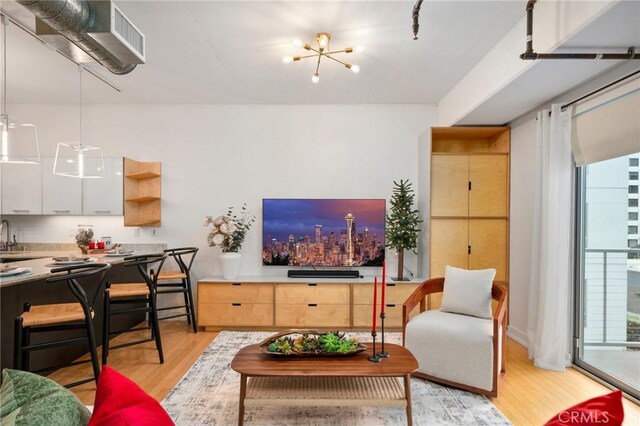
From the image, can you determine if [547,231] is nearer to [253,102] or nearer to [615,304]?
[615,304]

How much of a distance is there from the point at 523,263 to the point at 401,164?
1.76m

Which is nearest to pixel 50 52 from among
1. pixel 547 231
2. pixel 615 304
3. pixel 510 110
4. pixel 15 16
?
pixel 15 16

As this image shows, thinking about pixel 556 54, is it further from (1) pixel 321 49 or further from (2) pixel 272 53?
(2) pixel 272 53

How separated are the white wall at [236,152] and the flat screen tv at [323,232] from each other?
0.16 meters

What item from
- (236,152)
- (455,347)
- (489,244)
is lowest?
(455,347)

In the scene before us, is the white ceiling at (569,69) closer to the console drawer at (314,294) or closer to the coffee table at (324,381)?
the coffee table at (324,381)

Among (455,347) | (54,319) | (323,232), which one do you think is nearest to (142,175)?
(323,232)

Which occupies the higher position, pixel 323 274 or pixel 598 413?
pixel 598 413

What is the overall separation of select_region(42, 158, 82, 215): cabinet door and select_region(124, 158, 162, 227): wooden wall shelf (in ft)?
A: 1.89

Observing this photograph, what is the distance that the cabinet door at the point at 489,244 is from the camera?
4.08 m

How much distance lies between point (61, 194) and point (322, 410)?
154 inches

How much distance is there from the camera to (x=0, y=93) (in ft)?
13.6

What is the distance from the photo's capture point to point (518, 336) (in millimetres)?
3809

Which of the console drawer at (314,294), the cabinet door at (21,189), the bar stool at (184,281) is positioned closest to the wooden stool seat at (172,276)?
the bar stool at (184,281)
